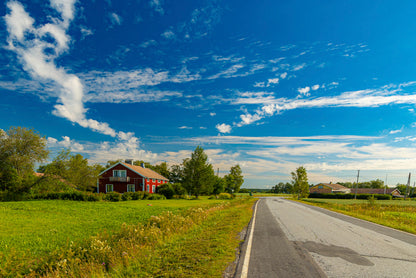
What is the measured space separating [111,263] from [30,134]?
127ft

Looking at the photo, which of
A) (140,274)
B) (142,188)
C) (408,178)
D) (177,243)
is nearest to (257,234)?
(177,243)

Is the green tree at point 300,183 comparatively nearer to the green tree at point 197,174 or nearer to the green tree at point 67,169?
the green tree at point 197,174

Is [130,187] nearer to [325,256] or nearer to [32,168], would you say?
[32,168]

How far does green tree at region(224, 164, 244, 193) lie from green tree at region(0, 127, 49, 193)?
230 ft

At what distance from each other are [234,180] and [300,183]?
3034 centimetres

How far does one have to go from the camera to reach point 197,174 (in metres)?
54.3

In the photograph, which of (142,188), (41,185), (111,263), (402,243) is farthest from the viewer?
(142,188)

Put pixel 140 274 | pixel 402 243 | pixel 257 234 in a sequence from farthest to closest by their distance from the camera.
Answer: pixel 257 234 < pixel 402 243 < pixel 140 274

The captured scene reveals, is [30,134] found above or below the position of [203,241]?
above

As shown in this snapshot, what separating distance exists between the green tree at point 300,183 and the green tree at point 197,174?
36.8m

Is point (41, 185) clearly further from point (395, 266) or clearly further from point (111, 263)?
point (395, 266)

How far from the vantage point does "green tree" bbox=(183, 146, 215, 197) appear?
53.7m

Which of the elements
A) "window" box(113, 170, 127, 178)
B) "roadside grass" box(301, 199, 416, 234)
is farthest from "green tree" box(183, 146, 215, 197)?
"roadside grass" box(301, 199, 416, 234)

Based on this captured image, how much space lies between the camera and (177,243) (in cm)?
867
